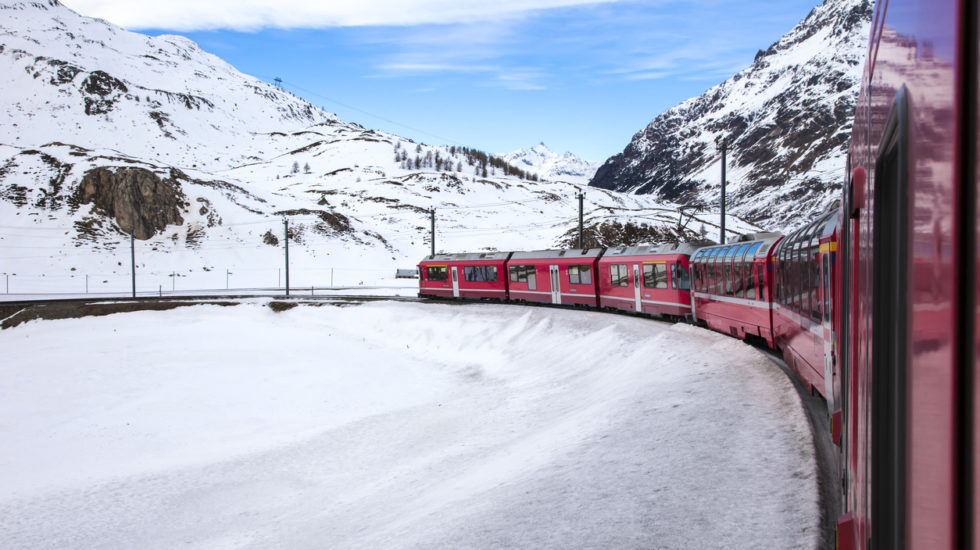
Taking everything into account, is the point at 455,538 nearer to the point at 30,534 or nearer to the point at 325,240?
the point at 30,534

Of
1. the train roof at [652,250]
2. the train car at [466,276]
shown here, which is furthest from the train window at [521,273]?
the train roof at [652,250]

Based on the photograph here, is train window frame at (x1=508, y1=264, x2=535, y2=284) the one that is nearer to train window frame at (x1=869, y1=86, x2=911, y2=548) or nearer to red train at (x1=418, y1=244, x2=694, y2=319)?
red train at (x1=418, y1=244, x2=694, y2=319)

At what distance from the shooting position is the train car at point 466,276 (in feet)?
131

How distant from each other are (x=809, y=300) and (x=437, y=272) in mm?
36047

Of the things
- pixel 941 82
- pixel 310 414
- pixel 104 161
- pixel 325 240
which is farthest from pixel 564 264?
pixel 104 161

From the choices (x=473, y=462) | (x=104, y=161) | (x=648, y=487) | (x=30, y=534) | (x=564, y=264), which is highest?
(x=104, y=161)

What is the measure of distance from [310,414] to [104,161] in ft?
313

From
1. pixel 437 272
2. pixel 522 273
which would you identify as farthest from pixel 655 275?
pixel 437 272

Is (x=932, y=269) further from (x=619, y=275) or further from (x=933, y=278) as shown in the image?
(x=619, y=275)

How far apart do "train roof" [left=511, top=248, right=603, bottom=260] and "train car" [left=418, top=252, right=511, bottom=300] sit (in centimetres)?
146

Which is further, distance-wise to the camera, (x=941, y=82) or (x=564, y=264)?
(x=564, y=264)

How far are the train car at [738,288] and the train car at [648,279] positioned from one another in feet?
4.61

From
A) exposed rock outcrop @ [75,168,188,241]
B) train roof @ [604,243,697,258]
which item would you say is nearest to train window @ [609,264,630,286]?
train roof @ [604,243,697,258]

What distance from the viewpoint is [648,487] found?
28.2 ft
